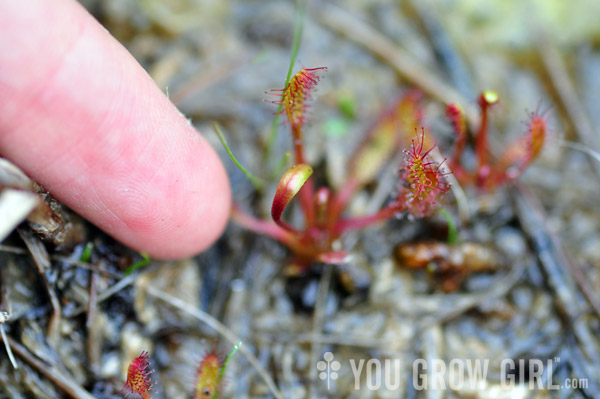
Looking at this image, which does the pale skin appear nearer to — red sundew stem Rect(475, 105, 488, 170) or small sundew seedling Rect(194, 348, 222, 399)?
small sundew seedling Rect(194, 348, 222, 399)

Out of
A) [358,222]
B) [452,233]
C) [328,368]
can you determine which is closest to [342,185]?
[358,222]

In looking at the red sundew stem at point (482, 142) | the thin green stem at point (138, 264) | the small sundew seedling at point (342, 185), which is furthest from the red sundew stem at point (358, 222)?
the thin green stem at point (138, 264)

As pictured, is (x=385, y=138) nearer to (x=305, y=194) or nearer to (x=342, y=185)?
(x=342, y=185)

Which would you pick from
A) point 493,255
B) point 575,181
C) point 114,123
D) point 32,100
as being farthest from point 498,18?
point 32,100

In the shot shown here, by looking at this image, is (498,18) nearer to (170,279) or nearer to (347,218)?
(347,218)

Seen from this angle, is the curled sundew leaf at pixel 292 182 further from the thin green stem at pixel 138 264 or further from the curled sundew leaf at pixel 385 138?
the curled sundew leaf at pixel 385 138
